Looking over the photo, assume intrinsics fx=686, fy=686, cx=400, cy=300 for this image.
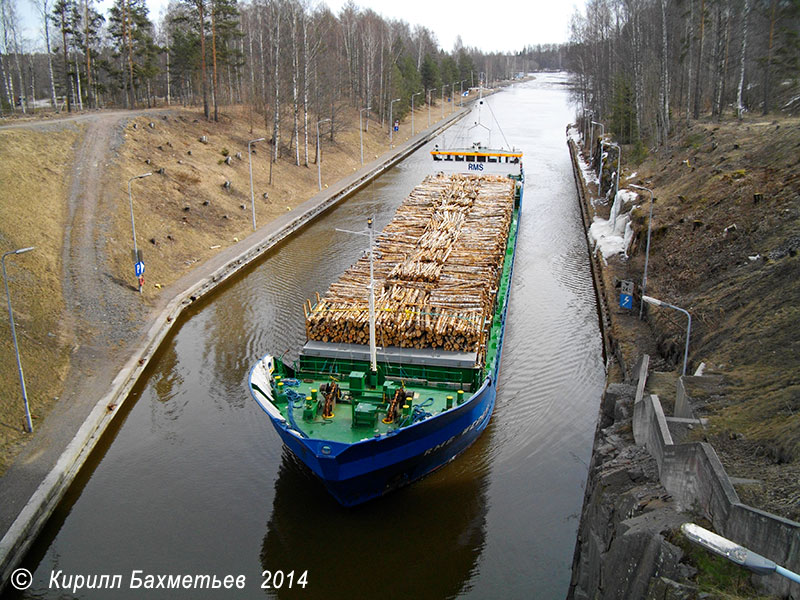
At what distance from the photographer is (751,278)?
20.8 metres

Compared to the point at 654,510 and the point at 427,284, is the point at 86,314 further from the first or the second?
the point at 654,510

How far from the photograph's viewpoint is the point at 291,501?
1614cm

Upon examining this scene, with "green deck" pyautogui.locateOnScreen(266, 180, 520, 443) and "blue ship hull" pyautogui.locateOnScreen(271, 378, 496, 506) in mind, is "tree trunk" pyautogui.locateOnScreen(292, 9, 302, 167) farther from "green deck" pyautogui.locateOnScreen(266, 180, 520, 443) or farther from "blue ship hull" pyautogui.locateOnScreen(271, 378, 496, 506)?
"blue ship hull" pyautogui.locateOnScreen(271, 378, 496, 506)

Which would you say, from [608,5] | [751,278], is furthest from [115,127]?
[608,5]

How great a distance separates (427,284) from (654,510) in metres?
11.2

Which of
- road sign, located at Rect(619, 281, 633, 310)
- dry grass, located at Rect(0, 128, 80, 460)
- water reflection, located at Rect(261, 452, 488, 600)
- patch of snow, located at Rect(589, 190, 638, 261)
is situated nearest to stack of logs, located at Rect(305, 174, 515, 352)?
water reflection, located at Rect(261, 452, 488, 600)

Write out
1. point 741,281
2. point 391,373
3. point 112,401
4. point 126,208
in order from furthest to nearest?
point 126,208
point 741,281
point 112,401
point 391,373

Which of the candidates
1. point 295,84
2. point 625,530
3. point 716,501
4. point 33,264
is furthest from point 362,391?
point 295,84

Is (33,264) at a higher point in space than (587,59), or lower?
lower

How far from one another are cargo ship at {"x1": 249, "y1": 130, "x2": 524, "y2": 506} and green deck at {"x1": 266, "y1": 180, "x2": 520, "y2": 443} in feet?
0.09

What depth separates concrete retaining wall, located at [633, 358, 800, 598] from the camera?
29.1 feet

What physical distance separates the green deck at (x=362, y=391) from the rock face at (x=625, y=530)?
372 cm

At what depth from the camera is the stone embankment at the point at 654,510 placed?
30.9ft

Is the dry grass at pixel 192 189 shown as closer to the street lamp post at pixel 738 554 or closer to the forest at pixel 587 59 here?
the forest at pixel 587 59
